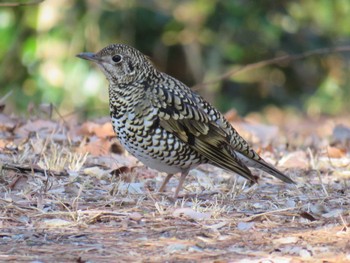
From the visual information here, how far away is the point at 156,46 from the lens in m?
12.7

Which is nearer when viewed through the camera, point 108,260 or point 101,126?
point 108,260

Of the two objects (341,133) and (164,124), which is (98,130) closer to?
(164,124)

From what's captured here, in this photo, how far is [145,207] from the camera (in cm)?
534

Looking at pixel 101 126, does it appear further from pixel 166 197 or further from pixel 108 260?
pixel 108 260

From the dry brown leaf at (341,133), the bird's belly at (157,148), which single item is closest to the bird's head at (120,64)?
the bird's belly at (157,148)

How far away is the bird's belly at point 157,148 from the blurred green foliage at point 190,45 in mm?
4817

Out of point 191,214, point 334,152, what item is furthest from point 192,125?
point 334,152

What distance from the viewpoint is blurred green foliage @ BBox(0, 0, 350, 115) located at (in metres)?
11.3

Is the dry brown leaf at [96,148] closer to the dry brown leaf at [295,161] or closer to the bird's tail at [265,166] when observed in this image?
the bird's tail at [265,166]

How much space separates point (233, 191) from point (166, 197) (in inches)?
18.9

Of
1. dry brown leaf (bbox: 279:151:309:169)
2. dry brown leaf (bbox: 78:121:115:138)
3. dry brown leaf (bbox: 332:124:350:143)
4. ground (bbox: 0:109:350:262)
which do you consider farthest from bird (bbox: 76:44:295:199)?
dry brown leaf (bbox: 332:124:350:143)

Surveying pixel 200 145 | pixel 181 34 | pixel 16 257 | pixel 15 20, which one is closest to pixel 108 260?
pixel 16 257

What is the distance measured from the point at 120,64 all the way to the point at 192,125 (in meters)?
0.68

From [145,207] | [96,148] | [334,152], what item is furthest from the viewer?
[334,152]
